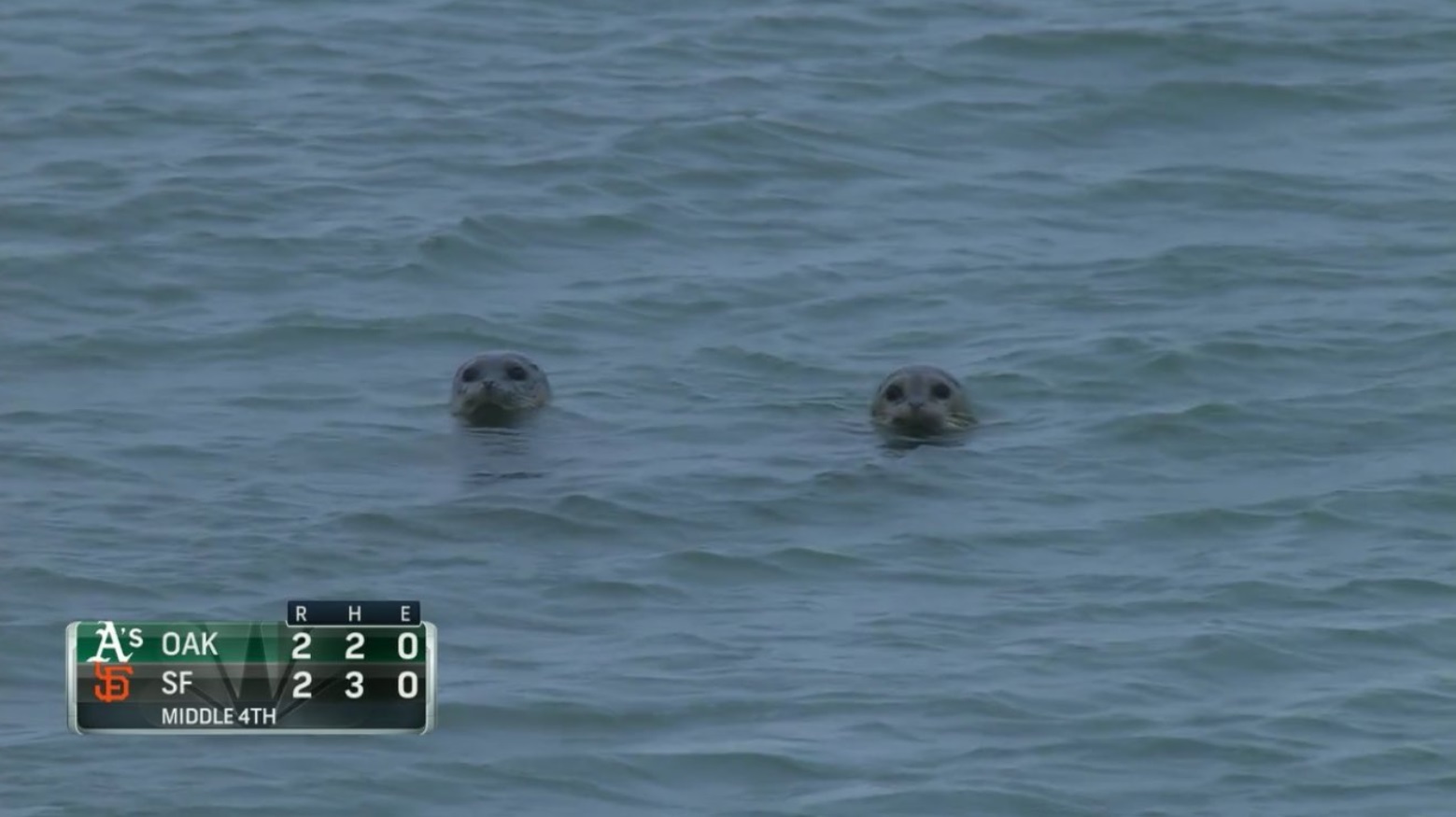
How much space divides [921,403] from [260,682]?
230 inches

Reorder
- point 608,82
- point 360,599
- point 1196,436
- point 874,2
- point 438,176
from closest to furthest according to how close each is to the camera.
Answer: point 360,599 < point 1196,436 < point 438,176 < point 608,82 < point 874,2

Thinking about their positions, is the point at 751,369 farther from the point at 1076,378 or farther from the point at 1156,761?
the point at 1156,761

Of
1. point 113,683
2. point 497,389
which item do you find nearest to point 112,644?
point 113,683

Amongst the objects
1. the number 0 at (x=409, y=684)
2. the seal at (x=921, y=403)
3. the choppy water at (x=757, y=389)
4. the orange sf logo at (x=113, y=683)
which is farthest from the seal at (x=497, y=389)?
the orange sf logo at (x=113, y=683)

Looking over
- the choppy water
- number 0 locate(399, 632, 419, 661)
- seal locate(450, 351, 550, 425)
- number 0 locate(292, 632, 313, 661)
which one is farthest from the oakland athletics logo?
seal locate(450, 351, 550, 425)

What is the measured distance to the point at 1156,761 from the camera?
442 inches

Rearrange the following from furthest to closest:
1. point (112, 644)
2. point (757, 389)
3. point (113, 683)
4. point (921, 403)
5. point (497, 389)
→ point (757, 389) < point (497, 389) < point (921, 403) < point (112, 644) < point (113, 683)

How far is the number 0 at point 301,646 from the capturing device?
10.8m

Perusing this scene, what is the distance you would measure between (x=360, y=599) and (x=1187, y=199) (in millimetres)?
8583

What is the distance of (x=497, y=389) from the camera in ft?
53.1

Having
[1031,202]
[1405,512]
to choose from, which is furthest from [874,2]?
[1405,512]

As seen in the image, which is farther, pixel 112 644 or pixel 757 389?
pixel 757 389

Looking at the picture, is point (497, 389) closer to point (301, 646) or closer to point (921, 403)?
point (921, 403)

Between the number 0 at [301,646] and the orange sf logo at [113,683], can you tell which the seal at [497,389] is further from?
the orange sf logo at [113,683]
